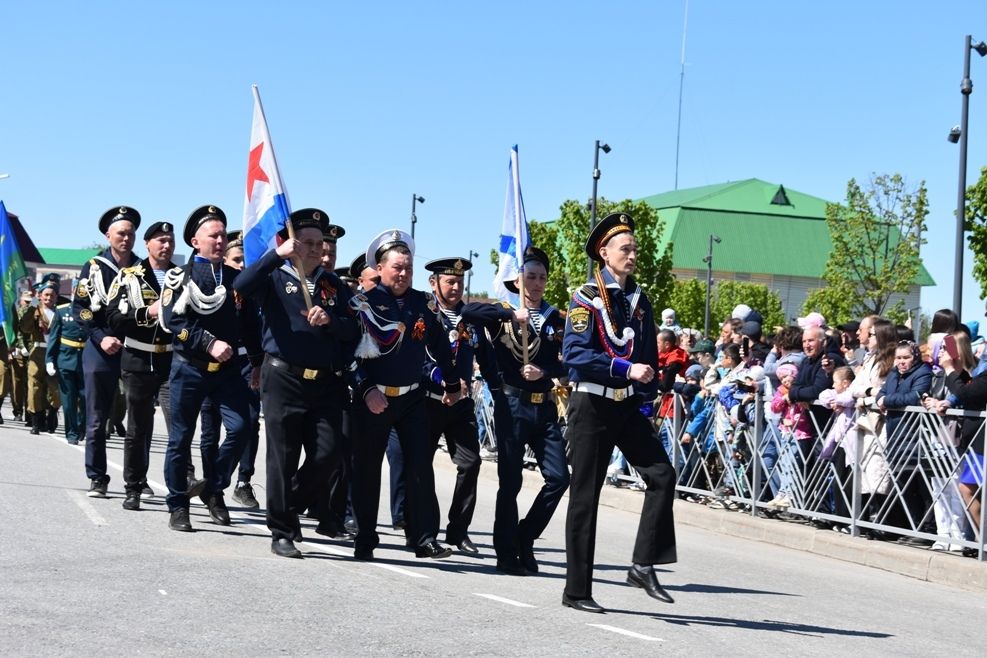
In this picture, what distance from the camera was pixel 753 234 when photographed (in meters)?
137

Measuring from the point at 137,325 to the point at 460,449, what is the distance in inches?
109

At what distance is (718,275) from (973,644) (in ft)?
416

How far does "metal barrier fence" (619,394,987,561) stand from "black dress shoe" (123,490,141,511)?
5.97m

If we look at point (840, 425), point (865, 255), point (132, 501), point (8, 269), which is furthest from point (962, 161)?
point (865, 255)

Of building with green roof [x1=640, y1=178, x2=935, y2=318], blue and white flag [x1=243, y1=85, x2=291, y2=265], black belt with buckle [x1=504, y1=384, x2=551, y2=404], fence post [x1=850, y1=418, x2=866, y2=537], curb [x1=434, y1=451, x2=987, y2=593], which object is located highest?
building with green roof [x1=640, y1=178, x2=935, y2=318]

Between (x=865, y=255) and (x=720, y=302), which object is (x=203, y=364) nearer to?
(x=865, y=255)

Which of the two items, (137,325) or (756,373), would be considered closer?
(137,325)

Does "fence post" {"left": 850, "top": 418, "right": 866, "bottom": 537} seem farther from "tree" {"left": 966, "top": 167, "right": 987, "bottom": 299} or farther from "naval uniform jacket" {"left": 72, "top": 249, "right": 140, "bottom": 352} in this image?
"tree" {"left": 966, "top": 167, "right": 987, "bottom": 299}

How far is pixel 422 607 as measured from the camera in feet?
23.5

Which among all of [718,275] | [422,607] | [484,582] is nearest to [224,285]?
[484,582]

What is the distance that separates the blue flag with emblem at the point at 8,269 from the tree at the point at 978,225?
19.6 m

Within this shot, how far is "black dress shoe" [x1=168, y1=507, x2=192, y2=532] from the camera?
9.66 metres

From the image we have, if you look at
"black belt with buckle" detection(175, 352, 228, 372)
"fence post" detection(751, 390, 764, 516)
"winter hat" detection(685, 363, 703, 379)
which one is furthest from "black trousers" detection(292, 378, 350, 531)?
"winter hat" detection(685, 363, 703, 379)

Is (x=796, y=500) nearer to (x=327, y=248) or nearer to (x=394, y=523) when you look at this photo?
(x=394, y=523)
